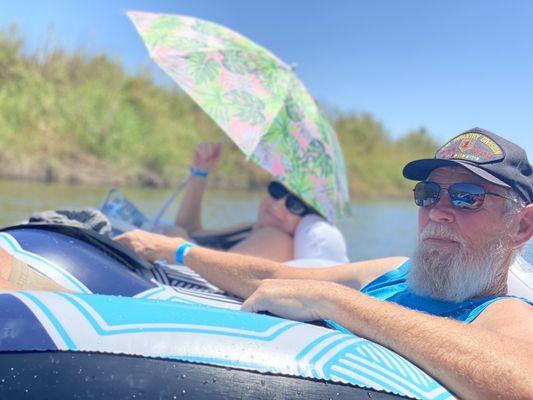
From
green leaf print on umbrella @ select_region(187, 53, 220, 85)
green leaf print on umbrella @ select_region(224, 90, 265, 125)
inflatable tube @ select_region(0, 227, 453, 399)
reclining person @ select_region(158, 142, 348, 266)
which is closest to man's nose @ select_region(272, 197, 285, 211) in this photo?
reclining person @ select_region(158, 142, 348, 266)

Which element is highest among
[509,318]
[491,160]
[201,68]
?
[201,68]

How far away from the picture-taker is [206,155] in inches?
165

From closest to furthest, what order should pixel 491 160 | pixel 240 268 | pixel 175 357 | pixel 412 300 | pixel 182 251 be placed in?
1. pixel 175 357
2. pixel 491 160
3. pixel 412 300
4. pixel 240 268
5. pixel 182 251

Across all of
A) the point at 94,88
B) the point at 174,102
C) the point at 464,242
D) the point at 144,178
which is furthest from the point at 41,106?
the point at 464,242

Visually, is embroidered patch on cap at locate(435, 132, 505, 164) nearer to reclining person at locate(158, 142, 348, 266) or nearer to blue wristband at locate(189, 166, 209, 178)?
reclining person at locate(158, 142, 348, 266)

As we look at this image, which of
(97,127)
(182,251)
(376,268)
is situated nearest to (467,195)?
(376,268)

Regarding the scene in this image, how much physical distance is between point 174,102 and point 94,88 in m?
3.21

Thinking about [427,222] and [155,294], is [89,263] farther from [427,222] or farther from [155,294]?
[427,222]

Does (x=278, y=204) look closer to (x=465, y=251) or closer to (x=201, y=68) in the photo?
(x=201, y=68)

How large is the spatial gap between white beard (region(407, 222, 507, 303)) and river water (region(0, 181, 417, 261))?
356cm

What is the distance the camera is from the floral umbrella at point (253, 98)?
10.9 feet

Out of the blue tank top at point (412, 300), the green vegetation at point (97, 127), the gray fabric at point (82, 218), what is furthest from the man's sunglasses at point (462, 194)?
the green vegetation at point (97, 127)

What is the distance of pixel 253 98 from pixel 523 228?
1.94m

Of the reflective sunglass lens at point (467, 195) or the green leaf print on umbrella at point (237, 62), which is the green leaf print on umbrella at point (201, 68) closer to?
the green leaf print on umbrella at point (237, 62)
